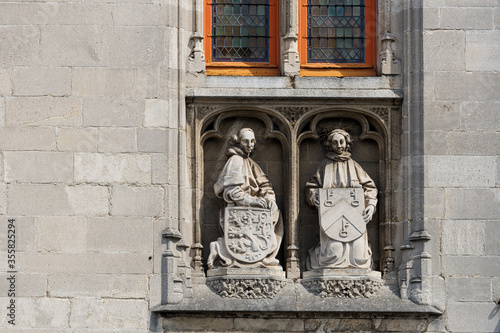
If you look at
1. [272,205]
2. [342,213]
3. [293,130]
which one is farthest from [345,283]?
[293,130]

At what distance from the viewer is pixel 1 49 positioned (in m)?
15.6

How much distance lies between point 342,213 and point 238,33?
244 centimetres

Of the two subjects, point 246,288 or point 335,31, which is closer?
point 246,288

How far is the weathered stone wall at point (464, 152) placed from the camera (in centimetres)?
1541

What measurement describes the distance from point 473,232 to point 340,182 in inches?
61.0

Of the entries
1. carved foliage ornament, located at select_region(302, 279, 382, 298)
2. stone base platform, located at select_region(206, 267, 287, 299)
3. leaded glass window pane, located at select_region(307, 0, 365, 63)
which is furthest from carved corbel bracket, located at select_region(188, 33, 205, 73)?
carved foliage ornament, located at select_region(302, 279, 382, 298)

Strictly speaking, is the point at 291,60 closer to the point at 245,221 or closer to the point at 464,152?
the point at 245,221

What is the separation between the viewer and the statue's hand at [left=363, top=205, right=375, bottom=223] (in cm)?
1565

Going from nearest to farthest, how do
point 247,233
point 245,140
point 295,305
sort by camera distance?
point 295,305 < point 247,233 < point 245,140

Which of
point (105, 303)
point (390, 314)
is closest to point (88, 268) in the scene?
point (105, 303)

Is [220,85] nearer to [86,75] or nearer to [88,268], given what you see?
[86,75]

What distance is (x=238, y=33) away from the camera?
643 inches

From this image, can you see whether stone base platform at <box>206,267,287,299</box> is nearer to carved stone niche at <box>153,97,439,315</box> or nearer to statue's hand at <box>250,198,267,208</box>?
carved stone niche at <box>153,97,439,315</box>

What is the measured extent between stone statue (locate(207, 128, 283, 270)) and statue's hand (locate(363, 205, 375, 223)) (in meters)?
0.97
